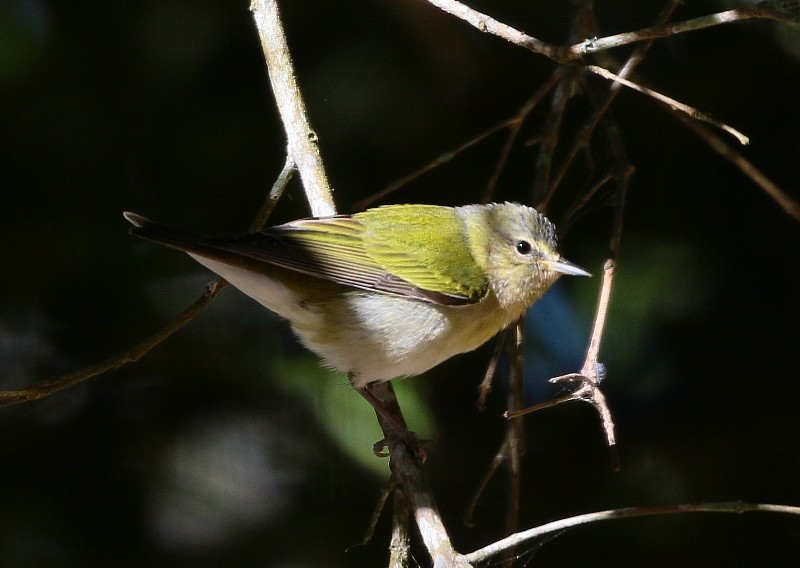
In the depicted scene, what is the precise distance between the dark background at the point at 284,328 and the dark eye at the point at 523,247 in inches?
22.9

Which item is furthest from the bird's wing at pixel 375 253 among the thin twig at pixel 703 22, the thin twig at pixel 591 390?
the thin twig at pixel 703 22

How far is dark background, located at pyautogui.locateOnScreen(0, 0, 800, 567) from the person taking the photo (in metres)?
3.79

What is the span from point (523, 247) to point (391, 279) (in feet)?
1.92

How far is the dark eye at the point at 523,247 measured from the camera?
11.6 ft

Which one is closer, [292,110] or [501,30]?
[501,30]

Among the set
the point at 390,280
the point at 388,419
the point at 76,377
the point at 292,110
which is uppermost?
the point at 292,110

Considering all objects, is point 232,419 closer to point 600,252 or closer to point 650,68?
point 600,252

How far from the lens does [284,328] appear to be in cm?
413

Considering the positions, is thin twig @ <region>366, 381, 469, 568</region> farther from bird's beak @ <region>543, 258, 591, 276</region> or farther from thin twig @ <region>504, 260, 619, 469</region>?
bird's beak @ <region>543, 258, 591, 276</region>

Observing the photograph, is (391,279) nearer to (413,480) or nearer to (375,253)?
(375,253)

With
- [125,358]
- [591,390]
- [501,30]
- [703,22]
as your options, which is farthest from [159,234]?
[703,22]

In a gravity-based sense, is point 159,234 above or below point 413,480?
above

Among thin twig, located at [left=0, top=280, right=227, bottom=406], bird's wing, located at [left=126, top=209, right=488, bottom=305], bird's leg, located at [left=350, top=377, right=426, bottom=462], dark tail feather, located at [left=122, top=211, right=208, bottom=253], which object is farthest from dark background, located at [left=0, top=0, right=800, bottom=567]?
dark tail feather, located at [left=122, top=211, right=208, bottom=253]

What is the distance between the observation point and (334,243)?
3283 mm
